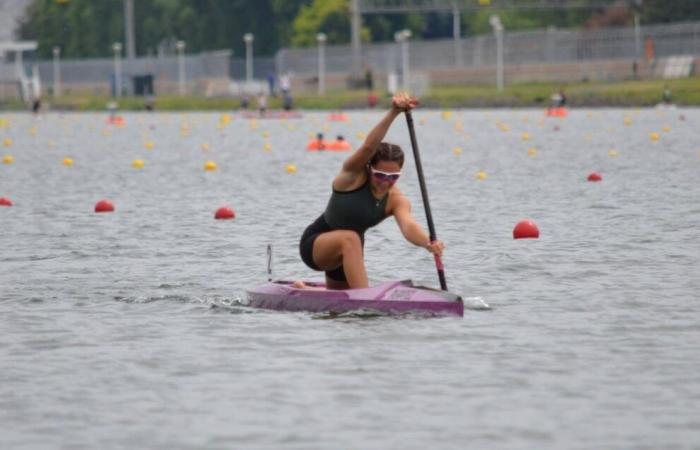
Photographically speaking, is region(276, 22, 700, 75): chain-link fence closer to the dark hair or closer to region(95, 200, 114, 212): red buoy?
region(95, 200, 114, 212): red buoy

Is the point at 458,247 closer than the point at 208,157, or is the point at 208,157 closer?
the point at 458,247

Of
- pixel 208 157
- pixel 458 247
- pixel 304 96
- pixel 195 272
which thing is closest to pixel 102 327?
pixel 195 272

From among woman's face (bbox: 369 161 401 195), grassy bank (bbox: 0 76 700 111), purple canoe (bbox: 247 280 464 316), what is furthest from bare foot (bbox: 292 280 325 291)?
grassy bank (bbox: 0 76 700 111)

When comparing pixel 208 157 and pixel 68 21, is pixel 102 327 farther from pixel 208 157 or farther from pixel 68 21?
pixel 68 21

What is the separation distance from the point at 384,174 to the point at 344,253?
2.26 ft

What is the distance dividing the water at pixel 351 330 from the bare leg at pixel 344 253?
49cm

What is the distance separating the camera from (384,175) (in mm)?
12930

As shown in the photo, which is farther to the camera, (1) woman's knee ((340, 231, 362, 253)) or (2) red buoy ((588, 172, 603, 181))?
(2) red buoy ((588, 172, 603, 181))

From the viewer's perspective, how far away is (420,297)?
12.8m

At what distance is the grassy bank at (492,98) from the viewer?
234 feet

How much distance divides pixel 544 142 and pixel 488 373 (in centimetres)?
3216

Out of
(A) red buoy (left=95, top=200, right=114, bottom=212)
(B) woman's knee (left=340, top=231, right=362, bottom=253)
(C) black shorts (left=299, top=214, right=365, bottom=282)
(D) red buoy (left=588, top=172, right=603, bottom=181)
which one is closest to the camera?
(B) woman's knee (left=340, top=231, right=362, bottom=253)

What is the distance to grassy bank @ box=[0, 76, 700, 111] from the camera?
71250 mm

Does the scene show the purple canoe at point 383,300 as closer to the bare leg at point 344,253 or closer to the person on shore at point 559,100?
the bare leg at point 344,253
